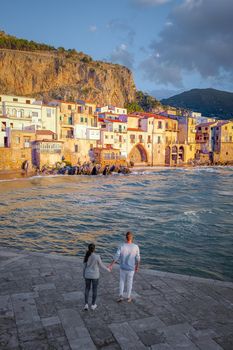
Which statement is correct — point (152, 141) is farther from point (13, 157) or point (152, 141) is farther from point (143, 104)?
point (143, 104)

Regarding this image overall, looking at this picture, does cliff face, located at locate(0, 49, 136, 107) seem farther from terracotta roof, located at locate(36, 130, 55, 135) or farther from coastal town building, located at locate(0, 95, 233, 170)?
terracotta roof, located at locate(36, 130, 55, 135)

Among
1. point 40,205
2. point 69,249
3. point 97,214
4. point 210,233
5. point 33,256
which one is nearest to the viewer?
point 33,256

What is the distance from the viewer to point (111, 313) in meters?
7.76

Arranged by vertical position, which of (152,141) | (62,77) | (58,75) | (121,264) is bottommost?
(121,264)

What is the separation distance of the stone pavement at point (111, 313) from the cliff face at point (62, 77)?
9141cm

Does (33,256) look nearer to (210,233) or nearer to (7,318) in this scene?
(7,318)

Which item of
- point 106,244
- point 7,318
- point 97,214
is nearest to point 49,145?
point 97,214

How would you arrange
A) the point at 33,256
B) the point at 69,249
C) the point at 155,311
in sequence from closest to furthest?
the point at 155,311, the point at 33,256, the point at 69,249

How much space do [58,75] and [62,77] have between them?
1.49m

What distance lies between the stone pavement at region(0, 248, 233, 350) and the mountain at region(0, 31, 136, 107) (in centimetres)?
9103

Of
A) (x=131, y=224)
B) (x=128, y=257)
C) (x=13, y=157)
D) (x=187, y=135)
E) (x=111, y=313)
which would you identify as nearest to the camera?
(x=111, y=313)

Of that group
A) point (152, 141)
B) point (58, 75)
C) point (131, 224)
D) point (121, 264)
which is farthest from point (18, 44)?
point (121, 264)

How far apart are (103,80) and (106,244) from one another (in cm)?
10378

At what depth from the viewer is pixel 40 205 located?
2994 centimetres
